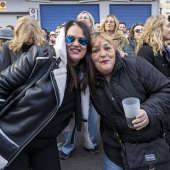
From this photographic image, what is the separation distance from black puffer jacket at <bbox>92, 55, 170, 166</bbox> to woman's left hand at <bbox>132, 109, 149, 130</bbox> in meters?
0.08

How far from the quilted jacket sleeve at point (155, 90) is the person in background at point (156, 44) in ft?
3.37

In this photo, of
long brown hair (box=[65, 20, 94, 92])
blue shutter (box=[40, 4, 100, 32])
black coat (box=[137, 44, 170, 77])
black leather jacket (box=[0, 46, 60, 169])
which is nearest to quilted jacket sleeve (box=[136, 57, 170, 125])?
long brown hair (box=[65, 20, 94, 92])

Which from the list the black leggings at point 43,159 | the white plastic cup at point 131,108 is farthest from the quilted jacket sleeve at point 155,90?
the black leggings at point 43,159

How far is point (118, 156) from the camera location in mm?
1949

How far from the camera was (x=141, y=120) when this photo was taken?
1613 millimetres

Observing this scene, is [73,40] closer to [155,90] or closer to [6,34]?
[155,90]

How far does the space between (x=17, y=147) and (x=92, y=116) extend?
2.16 m

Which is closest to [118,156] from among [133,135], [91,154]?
[133,135]

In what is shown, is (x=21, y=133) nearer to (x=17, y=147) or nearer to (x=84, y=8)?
(x=17, y=147)

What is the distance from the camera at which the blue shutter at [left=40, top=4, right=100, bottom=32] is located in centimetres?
1490

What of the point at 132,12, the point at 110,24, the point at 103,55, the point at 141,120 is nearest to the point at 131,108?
the point at 141,120

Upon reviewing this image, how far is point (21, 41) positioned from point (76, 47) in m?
1.68

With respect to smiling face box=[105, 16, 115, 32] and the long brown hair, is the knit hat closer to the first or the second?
smiling face box=[105, 16, 115, 32]

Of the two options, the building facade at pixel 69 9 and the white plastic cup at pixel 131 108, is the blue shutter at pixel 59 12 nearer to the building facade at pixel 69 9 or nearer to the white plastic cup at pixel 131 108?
the building facade at pixel 69 9
